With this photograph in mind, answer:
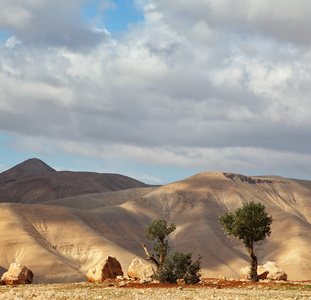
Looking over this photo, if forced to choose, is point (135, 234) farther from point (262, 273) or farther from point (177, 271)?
point (177, 271)

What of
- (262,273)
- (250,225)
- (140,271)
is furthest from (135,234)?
(250,225)

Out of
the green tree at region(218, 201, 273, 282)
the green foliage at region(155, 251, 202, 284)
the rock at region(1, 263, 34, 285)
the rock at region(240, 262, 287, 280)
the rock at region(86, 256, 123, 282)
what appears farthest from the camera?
the rock at region(240, 262, 287, 280)

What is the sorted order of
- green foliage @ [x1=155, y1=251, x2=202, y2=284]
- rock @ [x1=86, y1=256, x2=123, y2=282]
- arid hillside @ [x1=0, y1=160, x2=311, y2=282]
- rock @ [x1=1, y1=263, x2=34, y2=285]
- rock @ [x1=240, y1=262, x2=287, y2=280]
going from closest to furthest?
green foliage @ [x1=155, y1=251, x2=202, y2=284]
rock @ [x1=1, y1=263, x2=34, y2=285]
rock @ [x1=86, y1=256, x2=123, y2=282]
rock @ [x1=240, y1=262, x2=287, y2=280]
arid hillside @ [x1=0, y1=160, x2=311, y2=282]

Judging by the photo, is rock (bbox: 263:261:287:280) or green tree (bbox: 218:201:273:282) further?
rock (bbox: 263:261:287:280)

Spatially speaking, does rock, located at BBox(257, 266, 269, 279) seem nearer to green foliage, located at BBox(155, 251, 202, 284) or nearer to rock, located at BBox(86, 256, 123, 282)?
rock, located at BBox(86, 256, 123, 282)

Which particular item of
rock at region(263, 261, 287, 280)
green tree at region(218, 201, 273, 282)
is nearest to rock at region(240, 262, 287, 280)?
rock at region(263, 261, 287, 280)

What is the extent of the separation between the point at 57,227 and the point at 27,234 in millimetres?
12434

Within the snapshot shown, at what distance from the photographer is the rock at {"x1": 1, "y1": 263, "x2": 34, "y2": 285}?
179 feet

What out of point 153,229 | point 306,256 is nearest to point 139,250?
point 306,256

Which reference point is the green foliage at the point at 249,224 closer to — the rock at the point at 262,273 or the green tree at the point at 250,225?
the green tree at the point at 250,225

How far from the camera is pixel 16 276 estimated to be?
55344mm

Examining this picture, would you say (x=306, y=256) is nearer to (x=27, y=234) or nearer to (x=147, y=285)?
(x=27, y=234)

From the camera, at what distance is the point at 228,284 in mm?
41906

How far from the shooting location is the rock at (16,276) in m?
54.4
